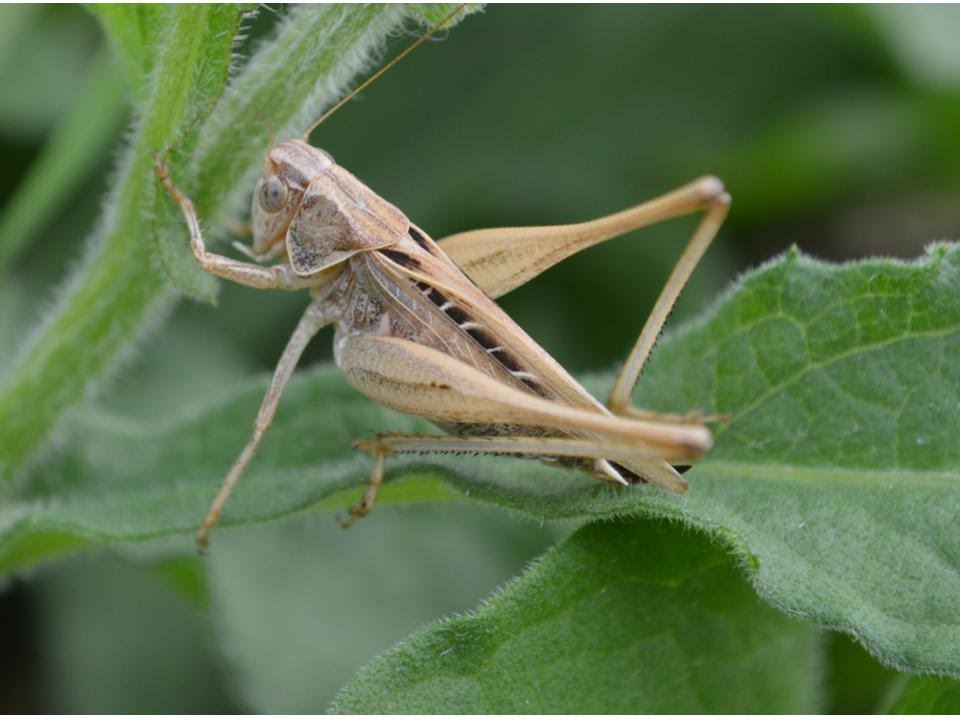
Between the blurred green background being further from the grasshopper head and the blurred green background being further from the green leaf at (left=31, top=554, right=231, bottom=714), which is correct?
the grasshopper head

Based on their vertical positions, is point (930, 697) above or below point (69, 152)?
below

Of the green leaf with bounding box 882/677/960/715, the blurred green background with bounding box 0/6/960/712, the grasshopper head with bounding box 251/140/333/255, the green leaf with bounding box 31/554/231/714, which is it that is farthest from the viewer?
the green leaf with bounding box 31/554/231/714

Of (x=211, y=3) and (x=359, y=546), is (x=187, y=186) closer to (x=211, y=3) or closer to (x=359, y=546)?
(x=211, y=3)

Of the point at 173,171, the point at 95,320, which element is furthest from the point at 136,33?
the point at 95,320

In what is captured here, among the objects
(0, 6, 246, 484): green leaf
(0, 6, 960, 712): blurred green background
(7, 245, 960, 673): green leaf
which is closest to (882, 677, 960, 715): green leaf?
(7, 245, 960, 673): green leaf

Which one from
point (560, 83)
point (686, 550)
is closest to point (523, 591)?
point (686, 550)

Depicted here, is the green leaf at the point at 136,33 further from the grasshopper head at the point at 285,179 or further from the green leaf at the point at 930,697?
the green leaf at the point at 930,697

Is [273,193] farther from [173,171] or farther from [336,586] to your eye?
[336,586]

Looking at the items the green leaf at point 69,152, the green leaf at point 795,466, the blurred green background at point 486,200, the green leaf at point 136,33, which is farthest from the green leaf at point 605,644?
the green leaf at point 69,152
